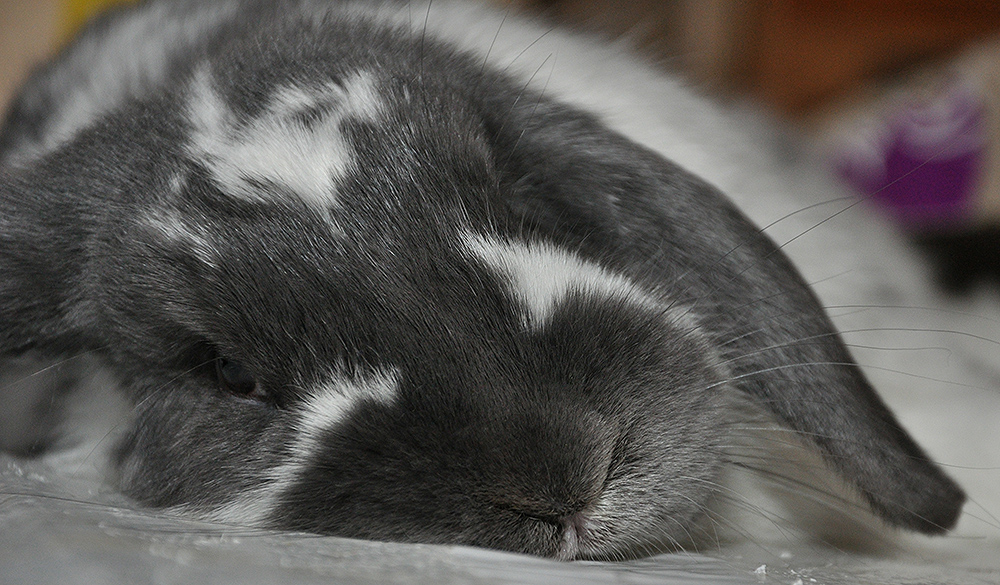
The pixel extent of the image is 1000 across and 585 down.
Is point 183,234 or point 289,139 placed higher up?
point 289,139

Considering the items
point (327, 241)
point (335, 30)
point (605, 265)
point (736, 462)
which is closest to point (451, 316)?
point (327, 241)

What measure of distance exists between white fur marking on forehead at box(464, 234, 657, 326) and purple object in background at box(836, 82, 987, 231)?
2741mm

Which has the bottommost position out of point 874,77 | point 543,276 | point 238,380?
point 238,380

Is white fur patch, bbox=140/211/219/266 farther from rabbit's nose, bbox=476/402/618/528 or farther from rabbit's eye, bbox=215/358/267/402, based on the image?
rabbit's nose, bbox=476/402/618/528

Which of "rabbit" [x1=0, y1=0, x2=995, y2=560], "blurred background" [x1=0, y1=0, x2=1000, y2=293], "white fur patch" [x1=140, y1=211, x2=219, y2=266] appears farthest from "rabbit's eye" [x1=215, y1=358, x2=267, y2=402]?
"blurred background" [x1=0, y1=0, x2=1000, y2=293]

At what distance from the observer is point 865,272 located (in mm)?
1943

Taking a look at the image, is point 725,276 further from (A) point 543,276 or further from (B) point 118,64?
(B) point 118,64

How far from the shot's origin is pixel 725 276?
1285 millimetres

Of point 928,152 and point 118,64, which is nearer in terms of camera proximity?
point 118,64

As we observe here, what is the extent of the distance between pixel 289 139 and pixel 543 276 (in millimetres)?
394

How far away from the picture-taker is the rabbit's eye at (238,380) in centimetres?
115

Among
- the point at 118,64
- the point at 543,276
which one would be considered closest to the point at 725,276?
the point at 543,276

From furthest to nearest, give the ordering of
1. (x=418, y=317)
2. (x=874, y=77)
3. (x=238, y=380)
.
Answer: (x=874, y=77)
(x=238, y=380)
(x=418, y=317)

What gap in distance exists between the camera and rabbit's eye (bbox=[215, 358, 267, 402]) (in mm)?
1148
